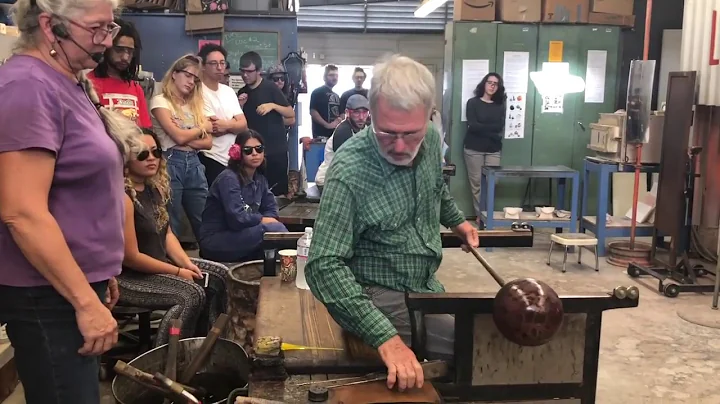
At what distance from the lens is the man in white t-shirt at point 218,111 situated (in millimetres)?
4250

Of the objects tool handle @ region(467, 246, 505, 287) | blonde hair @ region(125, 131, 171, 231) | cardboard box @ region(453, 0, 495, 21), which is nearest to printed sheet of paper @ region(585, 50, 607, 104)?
cardboard box @ region(453, 0, 495, 21)

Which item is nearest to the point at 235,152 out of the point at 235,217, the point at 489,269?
the point at 235,217

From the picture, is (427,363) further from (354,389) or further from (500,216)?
(500,216)

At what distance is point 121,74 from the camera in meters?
3.30

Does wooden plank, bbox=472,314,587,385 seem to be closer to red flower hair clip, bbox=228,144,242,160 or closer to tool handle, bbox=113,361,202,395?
tool handle, bbox=113,361,202,395

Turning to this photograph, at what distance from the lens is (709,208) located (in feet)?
15.7

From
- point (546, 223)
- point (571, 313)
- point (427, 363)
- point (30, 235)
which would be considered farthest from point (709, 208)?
point (30, 235)

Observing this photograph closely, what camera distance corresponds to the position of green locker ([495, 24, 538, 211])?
680 centimetres

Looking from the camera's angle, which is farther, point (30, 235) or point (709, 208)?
point (709, 208)

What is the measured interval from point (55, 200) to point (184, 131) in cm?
254

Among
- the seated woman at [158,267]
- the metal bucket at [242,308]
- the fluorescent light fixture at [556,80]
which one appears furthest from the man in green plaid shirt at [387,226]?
the fluorescent light fixture at [556,80]

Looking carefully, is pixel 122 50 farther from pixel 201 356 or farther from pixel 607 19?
pixel 607 19

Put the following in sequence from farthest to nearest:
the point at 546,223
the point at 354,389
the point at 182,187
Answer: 1. the point at 546,223
2. the point at 182,187
3. the point at 354,389

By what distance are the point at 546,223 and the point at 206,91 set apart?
308 centimetres
